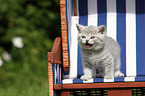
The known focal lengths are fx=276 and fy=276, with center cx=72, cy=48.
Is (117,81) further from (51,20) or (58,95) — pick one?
(51,20)

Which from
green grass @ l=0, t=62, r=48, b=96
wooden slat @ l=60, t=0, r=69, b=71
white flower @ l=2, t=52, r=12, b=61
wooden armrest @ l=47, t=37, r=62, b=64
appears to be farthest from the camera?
white flower @ l=2, t=52, r=12, b=61

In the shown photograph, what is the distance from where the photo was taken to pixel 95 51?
254 cm

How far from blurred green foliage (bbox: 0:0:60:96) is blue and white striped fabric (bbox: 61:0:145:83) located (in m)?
1.72

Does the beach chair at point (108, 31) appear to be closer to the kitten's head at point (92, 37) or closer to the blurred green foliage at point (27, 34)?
the kitten's head at point (92, 37)

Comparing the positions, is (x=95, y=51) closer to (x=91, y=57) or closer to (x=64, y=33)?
(x=91, y=57)

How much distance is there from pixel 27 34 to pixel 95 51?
2793 mm

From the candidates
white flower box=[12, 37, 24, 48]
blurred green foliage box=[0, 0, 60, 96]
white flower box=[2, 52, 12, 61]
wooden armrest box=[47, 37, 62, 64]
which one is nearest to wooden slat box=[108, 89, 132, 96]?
wooden armrest box=[47, 37, 62, 64]

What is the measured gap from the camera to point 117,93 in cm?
239

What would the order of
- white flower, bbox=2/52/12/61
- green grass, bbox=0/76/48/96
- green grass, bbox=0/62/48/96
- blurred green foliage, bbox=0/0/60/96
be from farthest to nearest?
white flower, bbox=2/52/12/61, blurred green foliage, bbox=0/0/60/96, green grass, bbox=0/62/48/96, green grass, bbox=0/76/48/96

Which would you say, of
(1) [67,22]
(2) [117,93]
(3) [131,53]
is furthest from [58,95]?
(3) [131,53]

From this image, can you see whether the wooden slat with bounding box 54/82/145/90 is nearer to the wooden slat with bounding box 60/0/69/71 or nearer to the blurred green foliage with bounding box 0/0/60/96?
the wooden slat with bounding box 60/0/69/71

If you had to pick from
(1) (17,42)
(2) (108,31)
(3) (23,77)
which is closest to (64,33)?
(2) (108,31)

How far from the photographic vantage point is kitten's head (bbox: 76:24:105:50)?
2.42 meters

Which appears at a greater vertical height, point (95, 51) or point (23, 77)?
point (95, 51)
